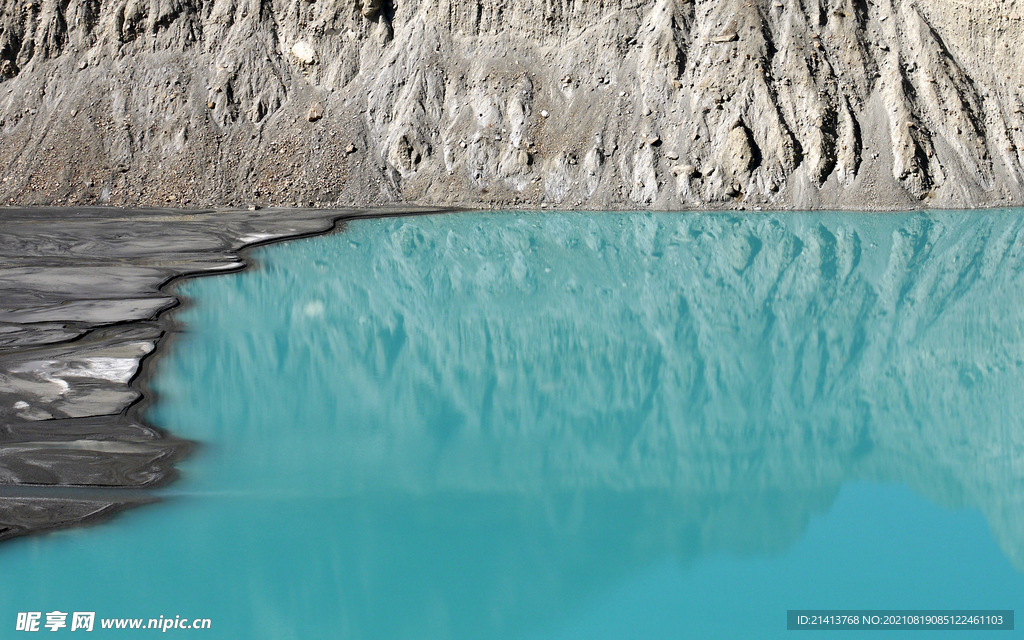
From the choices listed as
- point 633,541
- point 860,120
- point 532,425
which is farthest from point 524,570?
point 860,120

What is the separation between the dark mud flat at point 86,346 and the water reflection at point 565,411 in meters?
0.83

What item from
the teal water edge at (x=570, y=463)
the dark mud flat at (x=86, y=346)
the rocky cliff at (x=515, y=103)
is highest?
the rocky cliff at (x=515, y=103)

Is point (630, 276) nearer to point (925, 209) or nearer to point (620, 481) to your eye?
point (620, 481)

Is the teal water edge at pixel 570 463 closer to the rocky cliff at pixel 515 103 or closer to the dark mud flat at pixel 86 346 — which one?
the dark mud flat at pixel 86 346

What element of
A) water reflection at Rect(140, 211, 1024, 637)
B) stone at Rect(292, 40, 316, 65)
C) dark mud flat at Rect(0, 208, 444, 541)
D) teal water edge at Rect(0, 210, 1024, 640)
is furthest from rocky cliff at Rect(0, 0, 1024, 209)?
teal water edge at Rect(0, 210, 1024, 640)

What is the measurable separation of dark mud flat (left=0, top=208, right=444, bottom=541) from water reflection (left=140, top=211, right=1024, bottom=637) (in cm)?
83

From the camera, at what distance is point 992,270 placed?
79.0 ft

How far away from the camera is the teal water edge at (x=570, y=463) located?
28.7ft

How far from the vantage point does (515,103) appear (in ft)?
136

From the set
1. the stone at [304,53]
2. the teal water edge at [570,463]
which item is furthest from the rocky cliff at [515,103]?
the teal water edge at [570,463]

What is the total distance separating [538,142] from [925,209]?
1716 cm

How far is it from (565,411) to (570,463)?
2.05 m

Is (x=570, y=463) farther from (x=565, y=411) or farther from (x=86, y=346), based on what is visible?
(x=86, y=346)

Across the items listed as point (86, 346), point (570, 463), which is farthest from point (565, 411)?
point (86, 346)
